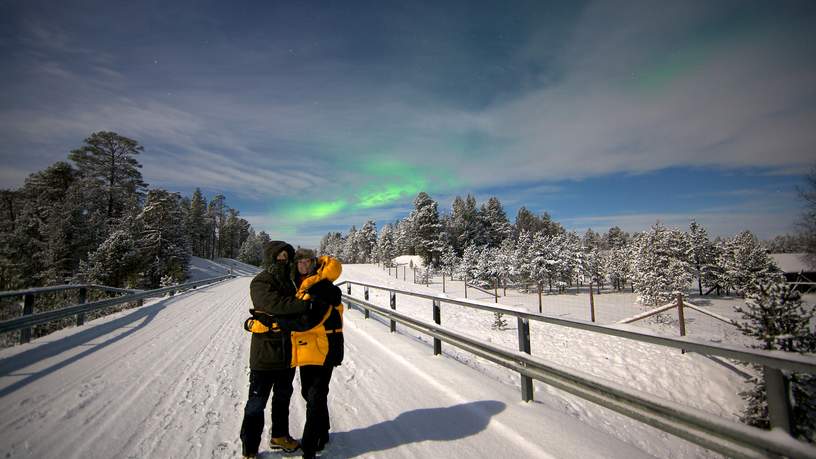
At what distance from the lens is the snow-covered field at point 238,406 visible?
3.31 meters

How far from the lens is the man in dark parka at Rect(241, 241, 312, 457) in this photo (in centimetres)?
296

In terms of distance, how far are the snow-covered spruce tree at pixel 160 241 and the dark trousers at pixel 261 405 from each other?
36.5 metres

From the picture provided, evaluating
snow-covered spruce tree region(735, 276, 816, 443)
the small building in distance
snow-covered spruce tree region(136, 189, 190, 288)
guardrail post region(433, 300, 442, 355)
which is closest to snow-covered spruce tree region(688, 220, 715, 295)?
the small building in distance

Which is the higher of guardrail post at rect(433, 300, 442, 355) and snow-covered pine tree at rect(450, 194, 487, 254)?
snow-covered pine tree at rect(450, 194, 487, 254)

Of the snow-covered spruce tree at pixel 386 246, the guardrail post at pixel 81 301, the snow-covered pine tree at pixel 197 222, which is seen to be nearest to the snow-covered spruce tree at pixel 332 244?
the snow-covered spruce tree at pixel 386 246

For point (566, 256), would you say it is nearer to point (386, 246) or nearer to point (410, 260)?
point (410, 260)

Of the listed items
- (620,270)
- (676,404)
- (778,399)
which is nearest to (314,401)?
(676,404)

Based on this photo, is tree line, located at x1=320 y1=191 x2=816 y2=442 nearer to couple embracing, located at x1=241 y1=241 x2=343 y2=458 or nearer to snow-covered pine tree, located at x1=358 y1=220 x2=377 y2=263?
snow-covered pine tree, located at x1=358 y1=220 x2=377 y2=263

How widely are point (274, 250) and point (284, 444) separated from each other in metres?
1.89

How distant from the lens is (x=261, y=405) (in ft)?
9.91

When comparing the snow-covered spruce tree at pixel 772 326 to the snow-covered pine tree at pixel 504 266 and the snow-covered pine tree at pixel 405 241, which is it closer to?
the snow-covered pine tree at pixel 504 266

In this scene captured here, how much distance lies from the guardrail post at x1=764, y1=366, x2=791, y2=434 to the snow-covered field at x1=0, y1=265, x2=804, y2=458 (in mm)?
1494

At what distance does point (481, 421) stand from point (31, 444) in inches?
186

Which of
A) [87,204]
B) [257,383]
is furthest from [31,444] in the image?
[87,204]
